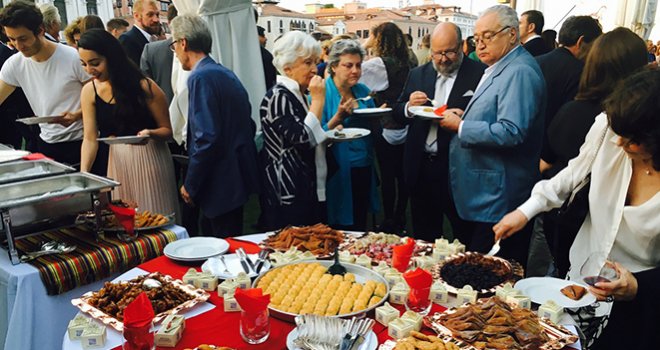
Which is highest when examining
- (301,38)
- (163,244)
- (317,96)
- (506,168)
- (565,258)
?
(301,38)

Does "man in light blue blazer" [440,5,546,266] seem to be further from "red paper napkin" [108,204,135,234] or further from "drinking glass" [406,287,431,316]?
"red paper napkin" [108,204,135,234]

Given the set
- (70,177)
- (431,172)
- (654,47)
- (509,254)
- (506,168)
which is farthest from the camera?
(654,47)

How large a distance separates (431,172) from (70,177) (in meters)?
2.00

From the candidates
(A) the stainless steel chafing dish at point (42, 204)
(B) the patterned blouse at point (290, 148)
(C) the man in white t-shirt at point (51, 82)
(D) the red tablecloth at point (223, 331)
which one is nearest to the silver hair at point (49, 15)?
(C) the man in white t-shirt at point (51, 82)

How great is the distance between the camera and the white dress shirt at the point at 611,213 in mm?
1609

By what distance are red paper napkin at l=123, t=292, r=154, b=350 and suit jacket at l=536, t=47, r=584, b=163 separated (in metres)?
3.22

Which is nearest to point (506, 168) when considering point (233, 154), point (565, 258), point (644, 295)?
point (565, 258)

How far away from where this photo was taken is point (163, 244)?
6.65 feet

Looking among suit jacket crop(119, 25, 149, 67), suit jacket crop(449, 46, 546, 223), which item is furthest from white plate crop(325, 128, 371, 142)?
suit jacket crop(119, 25, 149, 67)

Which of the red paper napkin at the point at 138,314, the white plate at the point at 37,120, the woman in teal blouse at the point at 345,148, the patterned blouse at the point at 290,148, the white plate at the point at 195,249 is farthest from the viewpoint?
the woman in teal blouse at the point at 345,148

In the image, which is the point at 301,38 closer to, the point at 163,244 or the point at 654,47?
the point at 163,244

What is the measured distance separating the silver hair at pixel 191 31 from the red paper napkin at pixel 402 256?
166cm

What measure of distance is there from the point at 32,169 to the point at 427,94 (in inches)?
90.9

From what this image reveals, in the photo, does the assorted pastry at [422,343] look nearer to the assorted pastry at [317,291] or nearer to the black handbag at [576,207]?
the assorted pastry at [317,291]
